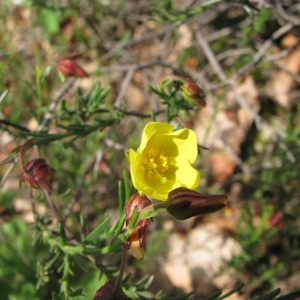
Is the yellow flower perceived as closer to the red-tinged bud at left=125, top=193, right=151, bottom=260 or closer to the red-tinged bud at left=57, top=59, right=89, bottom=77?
the red-tinged bud at left=125, top=193, right=151, bottom=260

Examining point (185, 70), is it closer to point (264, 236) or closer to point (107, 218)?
point (264, 236)

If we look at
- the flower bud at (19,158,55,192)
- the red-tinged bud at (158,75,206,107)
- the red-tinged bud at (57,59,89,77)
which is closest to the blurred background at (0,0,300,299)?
the red-tinged bud at (57,59,89,77)

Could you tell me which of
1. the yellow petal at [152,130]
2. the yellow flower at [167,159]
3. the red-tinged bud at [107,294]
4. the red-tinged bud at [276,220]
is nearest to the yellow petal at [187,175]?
the yellow flower at [167,159]

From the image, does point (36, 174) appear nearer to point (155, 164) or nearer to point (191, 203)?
point (155, 164)

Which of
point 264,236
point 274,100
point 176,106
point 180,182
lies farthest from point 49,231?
point 274,100

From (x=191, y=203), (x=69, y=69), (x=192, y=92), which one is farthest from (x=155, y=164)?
(x=69, y=69)

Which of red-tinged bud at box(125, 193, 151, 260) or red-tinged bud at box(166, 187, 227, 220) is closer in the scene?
red-tinged bud at box(166, 187, 227, 220)

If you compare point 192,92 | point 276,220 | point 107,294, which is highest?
point 192,92

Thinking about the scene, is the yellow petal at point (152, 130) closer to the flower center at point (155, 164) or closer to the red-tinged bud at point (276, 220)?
the flower center at point (155, 164)
